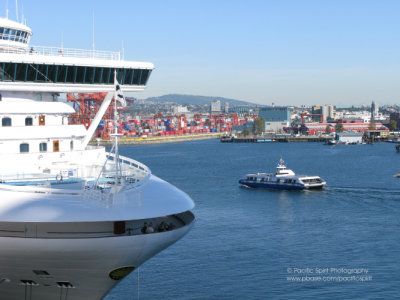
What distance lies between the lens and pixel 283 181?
44.2 m

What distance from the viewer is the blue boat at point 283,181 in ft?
141

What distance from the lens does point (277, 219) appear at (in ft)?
101

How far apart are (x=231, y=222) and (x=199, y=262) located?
8.20 meters

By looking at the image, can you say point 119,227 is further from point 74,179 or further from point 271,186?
point 271,186

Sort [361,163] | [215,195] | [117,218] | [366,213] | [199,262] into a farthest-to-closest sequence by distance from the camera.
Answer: [361,163] → [215,195] → [366,213] → [199,262] → [117,218]

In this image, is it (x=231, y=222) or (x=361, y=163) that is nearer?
(x=231, y=222)

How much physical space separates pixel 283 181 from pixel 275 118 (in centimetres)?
13062

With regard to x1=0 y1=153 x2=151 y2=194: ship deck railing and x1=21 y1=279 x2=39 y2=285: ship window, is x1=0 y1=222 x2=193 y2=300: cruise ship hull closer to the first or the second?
x1=21 y1=279 x2=39 y2=285: ship window

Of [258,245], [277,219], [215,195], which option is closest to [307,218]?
[277,219]

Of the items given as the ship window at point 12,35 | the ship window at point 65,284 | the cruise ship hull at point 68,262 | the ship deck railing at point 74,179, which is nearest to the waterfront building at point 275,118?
the ship window at point 12,35

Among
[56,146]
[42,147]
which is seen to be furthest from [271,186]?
[42,147]

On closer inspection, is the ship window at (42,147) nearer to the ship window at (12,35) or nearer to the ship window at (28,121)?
the ship window at (28,121)

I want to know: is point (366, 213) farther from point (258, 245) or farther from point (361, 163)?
point (361, 163)

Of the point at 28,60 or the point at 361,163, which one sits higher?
the point at 28,60
